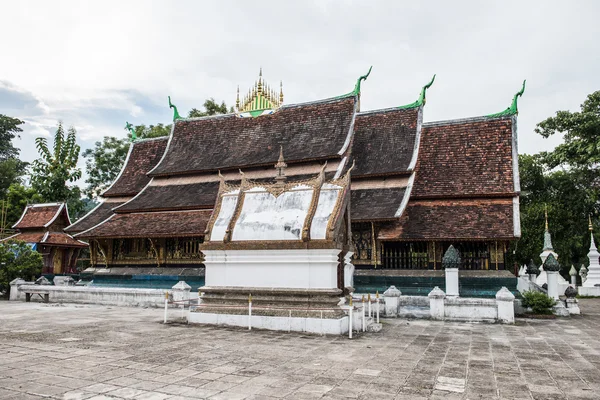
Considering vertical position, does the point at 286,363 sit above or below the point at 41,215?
below

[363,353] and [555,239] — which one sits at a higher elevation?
[555,239]

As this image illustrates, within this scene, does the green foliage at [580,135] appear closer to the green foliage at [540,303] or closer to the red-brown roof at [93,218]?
the green foliage at [540,303]

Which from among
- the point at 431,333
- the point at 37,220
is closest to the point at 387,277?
the point at 431,333

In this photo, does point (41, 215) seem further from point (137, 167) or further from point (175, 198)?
point (175, 198)

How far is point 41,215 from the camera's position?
26625mm

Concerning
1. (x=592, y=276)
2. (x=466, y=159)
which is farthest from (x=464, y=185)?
(x=592, y=276)

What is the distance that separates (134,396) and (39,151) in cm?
3748

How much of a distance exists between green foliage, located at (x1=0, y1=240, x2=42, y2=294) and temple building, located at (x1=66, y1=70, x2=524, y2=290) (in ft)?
6.39

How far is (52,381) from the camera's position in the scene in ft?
18.3

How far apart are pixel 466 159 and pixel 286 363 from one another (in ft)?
45.2

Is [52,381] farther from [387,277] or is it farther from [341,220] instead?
[387,277]

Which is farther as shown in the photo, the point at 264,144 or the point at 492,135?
the point at 264,144

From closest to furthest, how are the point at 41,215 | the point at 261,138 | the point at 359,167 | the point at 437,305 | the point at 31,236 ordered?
the point at 437,305
the point at 359,167
the point at 261,138
the point at 31,236
the point at 41,215

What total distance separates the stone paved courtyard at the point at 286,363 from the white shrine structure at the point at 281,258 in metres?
0.54
